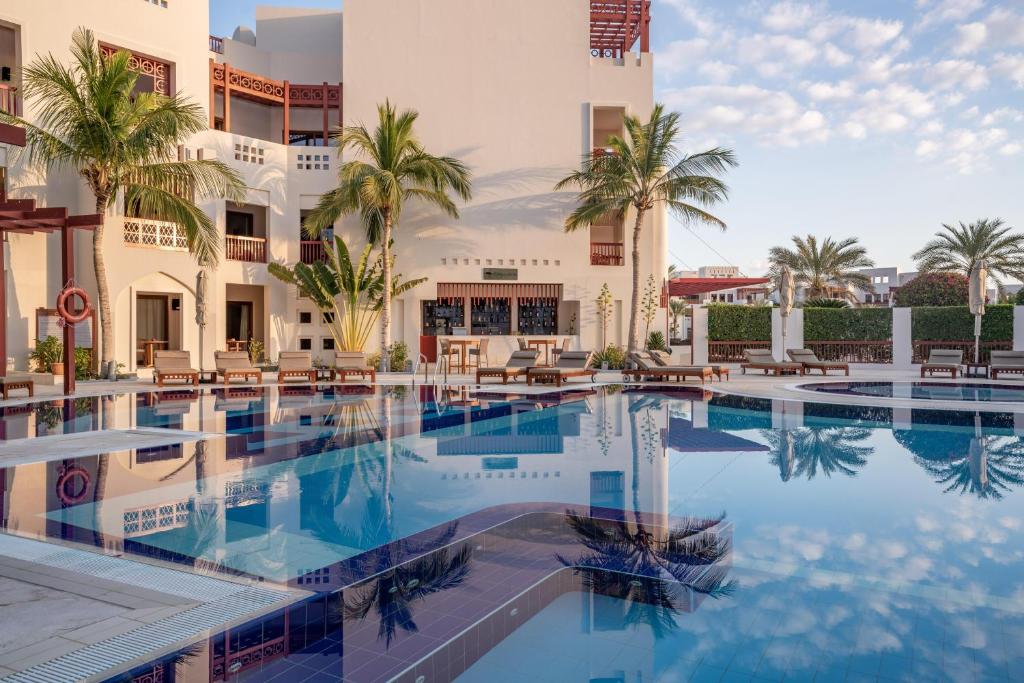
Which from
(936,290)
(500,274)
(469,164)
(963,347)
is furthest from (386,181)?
(936,290)

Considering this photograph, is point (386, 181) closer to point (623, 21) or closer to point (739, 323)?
point (623, 21)

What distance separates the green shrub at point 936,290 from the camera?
3322 cm

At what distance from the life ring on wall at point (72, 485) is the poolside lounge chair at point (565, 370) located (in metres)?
11.7

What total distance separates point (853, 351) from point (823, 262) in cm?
933

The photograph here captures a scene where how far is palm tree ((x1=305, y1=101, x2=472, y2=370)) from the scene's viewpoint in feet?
70.2

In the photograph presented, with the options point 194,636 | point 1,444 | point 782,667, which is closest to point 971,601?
point 782,667

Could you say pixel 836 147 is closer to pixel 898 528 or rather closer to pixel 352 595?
pixel 898 528

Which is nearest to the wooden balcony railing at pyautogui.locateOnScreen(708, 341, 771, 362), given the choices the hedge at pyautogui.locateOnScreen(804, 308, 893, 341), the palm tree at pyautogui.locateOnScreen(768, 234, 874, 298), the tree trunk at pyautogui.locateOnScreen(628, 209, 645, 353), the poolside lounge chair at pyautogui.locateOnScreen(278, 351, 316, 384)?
the hedge at pyautogui.locateOnScreen(804, 308, 893, 341)

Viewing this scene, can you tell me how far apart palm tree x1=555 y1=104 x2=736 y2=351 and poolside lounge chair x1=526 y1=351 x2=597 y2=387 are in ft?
10.7

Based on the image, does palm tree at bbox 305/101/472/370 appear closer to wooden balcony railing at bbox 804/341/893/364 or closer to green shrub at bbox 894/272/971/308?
wooden balcony railing at bbox 804/341/893/364

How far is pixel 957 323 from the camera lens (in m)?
24.8

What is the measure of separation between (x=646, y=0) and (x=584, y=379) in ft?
44.7

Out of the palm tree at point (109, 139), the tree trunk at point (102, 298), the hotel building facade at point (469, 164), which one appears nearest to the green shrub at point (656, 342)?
the hotel building facade at point (469, 164)

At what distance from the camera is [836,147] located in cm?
2633
